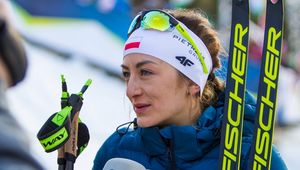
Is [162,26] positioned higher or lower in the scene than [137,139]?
higher

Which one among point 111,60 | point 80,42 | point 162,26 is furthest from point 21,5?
point 162,26

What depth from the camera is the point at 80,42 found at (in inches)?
406

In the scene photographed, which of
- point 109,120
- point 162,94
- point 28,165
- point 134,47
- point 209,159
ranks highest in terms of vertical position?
point 109,120

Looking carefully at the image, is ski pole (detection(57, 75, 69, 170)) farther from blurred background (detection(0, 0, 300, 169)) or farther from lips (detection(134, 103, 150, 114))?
blurred background (detection(0, 0, 300, 169))

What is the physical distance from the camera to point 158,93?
9.01 feet

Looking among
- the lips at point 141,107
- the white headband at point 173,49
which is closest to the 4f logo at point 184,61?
the white headband at point 173,49

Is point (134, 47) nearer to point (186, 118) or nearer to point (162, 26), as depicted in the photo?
point (162, 26)

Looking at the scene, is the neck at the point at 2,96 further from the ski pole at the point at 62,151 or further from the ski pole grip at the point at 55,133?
the ski pole at the point at 62,151

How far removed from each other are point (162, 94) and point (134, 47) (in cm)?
24

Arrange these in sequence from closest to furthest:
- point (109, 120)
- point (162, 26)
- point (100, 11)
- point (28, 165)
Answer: point (28, 165) < point (162, 26) < point (109, 120) < point (100, 11)

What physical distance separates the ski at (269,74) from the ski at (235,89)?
0.07 meters

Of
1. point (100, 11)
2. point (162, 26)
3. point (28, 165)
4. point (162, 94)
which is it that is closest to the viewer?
point (28, 165)

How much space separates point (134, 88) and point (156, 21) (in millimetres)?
353

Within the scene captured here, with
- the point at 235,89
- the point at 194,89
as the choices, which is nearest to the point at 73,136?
the point at 194,89
